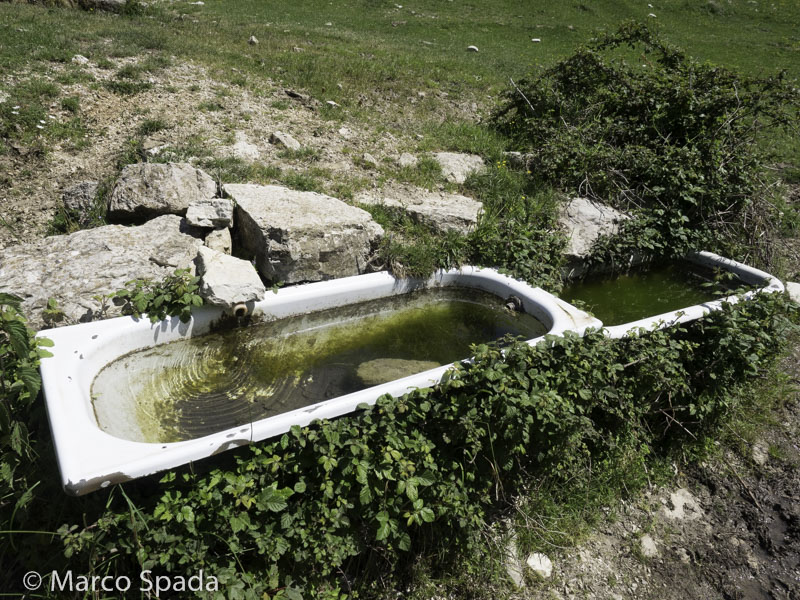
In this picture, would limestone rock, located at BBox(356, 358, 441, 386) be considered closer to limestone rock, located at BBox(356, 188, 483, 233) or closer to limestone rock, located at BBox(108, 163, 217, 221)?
limestone rock, located at BBox(356, 188, 483, 233)

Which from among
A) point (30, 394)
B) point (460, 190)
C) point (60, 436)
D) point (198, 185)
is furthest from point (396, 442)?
point (460, 190)

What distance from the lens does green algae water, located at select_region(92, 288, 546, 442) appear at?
2424 millimetres

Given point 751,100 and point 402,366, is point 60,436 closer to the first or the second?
point 402,366

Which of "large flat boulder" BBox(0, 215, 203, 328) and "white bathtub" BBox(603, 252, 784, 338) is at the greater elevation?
"large flat boulder" BBox(0, 215, 203, 328)

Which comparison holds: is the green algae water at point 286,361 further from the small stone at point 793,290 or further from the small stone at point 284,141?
the small stone at point 793,290

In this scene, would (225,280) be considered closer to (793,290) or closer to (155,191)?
(155,191)

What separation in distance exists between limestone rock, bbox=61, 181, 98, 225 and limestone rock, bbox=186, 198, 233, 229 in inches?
34.9

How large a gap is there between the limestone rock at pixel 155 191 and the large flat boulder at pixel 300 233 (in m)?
0.22

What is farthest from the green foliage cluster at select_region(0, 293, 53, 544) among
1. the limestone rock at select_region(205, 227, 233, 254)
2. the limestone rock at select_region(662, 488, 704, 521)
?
the limestone rock at select_region(662, 488, 704, 521)

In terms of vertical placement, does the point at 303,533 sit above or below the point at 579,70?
below

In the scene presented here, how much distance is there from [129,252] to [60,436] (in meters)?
1.50

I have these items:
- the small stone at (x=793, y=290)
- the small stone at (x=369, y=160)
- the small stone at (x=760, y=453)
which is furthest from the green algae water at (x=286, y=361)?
the small stone at (x=793, y=290)

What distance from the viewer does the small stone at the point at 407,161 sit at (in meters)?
5.00

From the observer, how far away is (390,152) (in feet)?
17.1
